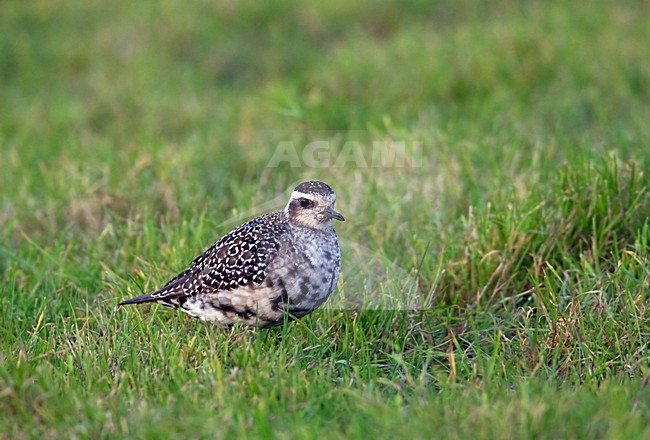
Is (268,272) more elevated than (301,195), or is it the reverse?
(301,195)

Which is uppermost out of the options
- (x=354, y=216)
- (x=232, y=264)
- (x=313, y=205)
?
(x=313, y=205)

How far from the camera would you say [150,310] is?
205 inches

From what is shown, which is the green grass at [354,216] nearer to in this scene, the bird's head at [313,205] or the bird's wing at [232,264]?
the bird's wing at [232,264]

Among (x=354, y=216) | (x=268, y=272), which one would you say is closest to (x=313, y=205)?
(x=268, y=272)

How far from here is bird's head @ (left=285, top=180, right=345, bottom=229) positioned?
16.1 feet

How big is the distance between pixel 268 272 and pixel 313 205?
486 mm

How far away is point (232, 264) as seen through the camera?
4.84 m

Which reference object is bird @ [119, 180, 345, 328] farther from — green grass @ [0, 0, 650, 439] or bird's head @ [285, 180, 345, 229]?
green grass @ [0, 0, 650, 439]

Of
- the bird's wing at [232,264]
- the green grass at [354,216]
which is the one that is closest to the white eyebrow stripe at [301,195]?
the bird's wing at [232,264]

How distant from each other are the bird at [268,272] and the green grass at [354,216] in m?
0.15

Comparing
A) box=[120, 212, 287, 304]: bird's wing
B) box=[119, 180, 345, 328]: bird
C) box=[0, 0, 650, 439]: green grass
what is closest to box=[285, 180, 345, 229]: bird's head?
box=[119, 180, 345, 328]: bird

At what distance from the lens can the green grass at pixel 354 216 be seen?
158 inches

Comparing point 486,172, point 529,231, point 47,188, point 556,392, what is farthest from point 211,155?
point 556,392

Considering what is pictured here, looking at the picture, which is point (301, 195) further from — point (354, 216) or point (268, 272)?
point (354, 216)
